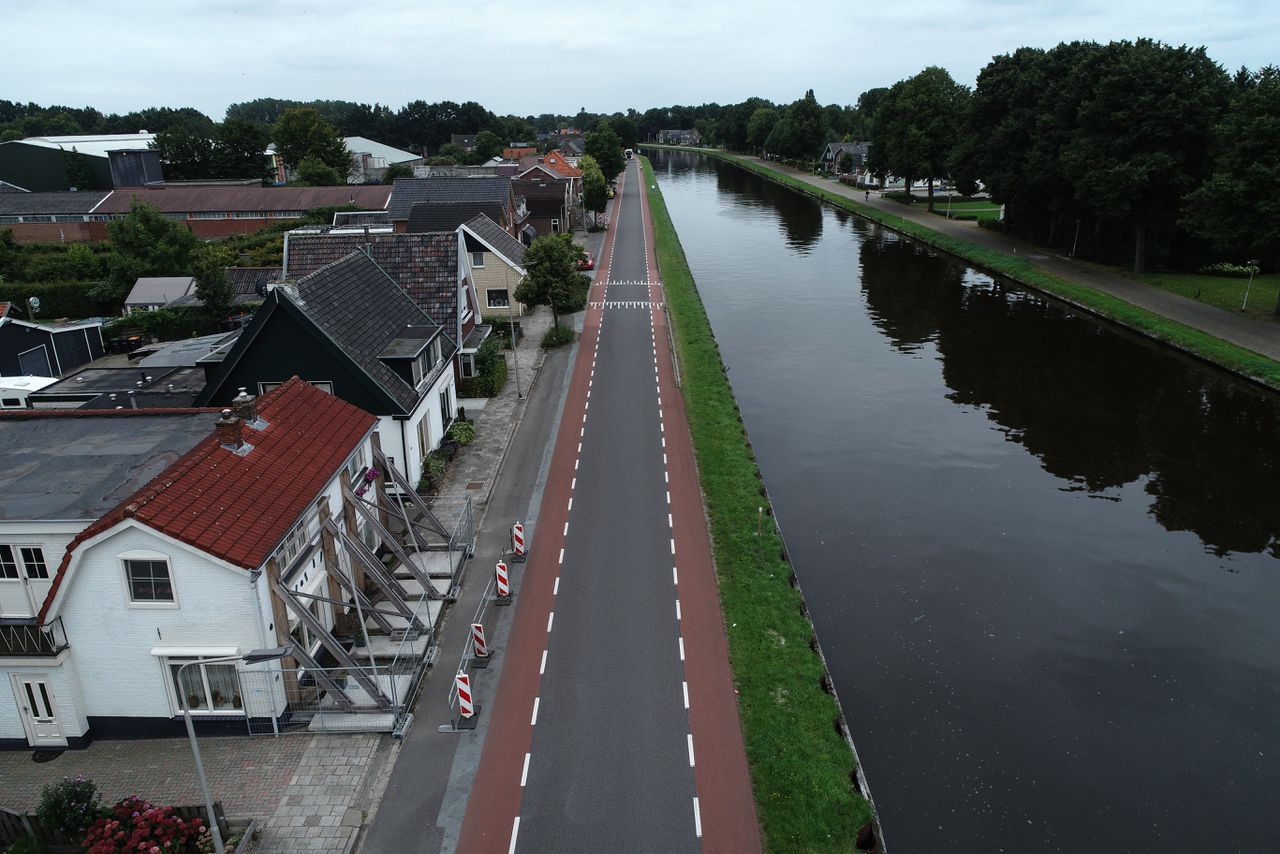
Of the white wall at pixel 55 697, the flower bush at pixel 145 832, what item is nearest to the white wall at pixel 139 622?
the white wall at pixel 55 697

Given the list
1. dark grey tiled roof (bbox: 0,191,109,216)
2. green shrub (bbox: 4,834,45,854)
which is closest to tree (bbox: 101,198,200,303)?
dark grey tiled roof (bbox: 0,191,109,216)

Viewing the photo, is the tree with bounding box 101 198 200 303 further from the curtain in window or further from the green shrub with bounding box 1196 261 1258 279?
the green shrub with bounding box 1196 261 1258 279

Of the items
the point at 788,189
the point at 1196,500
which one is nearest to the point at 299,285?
the point at 1196,500

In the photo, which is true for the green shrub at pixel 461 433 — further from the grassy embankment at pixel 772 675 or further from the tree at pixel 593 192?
the tree at pixel 593 192


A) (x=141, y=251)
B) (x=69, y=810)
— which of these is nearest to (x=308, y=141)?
(x=141, y=251)

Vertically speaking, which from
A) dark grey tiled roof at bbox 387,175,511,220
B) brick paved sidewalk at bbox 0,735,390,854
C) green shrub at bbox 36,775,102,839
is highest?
dark grey tiled roof at bbox 387,175,511,220
